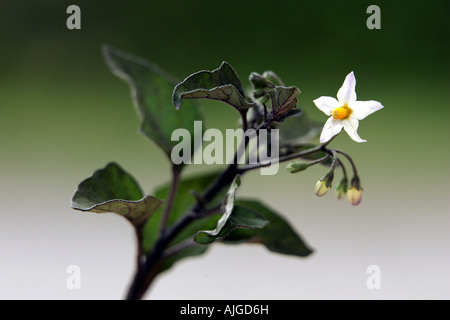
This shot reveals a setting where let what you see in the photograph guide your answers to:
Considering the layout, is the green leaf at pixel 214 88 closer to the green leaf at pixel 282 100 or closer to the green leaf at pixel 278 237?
the green leaf at pixel 282 100

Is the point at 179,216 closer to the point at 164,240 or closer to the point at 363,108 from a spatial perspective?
the point at 164,240

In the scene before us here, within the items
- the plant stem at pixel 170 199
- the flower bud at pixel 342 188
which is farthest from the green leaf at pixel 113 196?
the flower bud at pixel 342 188

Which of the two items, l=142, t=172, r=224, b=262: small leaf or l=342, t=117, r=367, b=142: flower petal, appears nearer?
l=342, t=117, r=367, b=142: flower petal

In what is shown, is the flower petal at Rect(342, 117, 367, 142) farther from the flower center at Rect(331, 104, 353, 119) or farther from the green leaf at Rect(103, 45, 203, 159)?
the green leaf at Rect(103, 45, 203, 159)

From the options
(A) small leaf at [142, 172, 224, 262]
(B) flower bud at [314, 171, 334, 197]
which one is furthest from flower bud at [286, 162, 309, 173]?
(A) small leaf at [142, 172, 224, 262]

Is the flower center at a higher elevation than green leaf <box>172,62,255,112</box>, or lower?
lower

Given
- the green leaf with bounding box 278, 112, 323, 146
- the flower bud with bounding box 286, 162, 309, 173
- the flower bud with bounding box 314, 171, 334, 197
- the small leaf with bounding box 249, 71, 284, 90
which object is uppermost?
the small leaf with bounding box 249, 71, 284, 90
